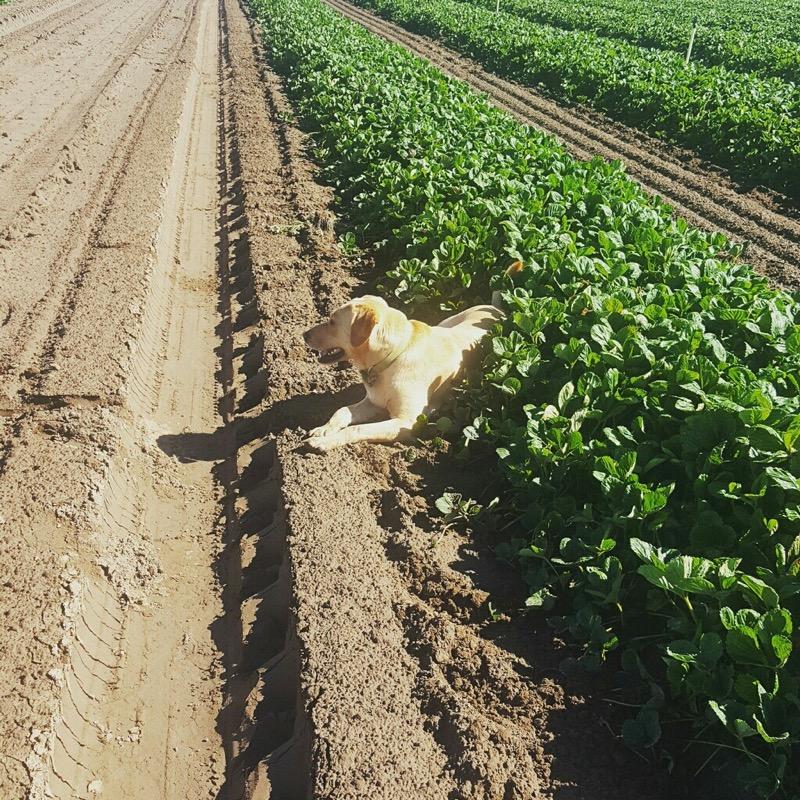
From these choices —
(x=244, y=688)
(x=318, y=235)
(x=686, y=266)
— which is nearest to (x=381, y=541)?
(x=244, y=688)

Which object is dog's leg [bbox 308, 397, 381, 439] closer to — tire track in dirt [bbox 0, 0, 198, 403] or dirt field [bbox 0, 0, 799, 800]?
dirt field [bbox 0, 0, 799, 800]

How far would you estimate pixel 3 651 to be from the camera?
3949mm

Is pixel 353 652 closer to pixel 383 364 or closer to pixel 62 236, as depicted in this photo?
pixel 383 364

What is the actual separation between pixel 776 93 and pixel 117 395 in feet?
54.4

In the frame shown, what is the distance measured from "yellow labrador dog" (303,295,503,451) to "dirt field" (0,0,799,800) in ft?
0.65

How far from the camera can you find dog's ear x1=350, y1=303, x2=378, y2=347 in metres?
5.50

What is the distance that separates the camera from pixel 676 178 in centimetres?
1402

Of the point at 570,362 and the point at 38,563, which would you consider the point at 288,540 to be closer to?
the point at 38,563

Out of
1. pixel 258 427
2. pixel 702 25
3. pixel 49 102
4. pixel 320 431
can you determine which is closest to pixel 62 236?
pixel 258 427

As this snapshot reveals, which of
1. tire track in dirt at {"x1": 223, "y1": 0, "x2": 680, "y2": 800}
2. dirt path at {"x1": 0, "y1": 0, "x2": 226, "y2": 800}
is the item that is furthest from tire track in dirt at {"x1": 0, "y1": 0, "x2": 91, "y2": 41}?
tire track in dirt at {"x1": 223, "y1": 0, "x2": 680, "y2": 800}

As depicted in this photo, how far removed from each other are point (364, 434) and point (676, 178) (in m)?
11.0

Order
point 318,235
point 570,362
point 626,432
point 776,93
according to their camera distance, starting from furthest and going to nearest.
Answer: point 776,93, point 318,235, point 570,362, point 626,432

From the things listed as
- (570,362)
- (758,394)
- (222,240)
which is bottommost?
(222,240)

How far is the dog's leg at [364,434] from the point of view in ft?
18.2
